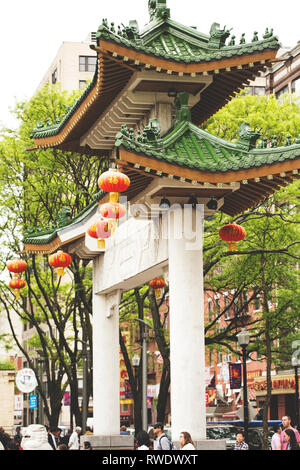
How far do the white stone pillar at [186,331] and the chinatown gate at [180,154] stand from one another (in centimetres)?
2

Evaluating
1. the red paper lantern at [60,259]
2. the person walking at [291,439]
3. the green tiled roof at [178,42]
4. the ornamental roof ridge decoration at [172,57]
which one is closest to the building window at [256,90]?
the red paper lantern at [60,259]

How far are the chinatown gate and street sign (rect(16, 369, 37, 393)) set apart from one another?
5869 mm

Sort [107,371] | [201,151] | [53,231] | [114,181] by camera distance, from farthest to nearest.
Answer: [53,231] < [107,371] < [201,151] < [114,181]

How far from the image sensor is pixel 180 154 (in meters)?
13.8

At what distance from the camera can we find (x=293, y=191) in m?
24.7

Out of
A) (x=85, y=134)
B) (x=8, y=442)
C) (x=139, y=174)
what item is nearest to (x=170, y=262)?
(x=139, y=174)

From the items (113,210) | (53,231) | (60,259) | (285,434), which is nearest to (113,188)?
(113,210)

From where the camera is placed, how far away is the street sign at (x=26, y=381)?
21219 mm

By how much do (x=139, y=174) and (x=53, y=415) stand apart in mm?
17635

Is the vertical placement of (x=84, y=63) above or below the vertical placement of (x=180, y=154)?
above

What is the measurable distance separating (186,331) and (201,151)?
11.0 ft

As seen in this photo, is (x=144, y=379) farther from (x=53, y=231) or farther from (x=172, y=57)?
(x=172, y=57)

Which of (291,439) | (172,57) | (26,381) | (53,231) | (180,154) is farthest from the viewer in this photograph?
(26,381)
